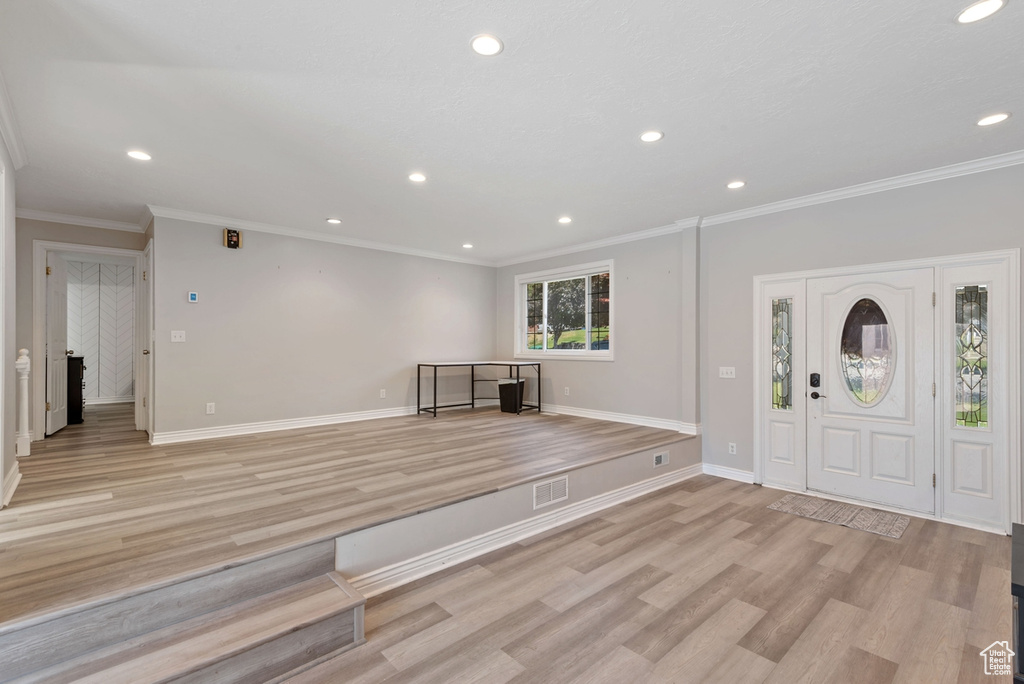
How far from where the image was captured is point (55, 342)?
201 inches

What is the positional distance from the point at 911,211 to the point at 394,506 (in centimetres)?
437

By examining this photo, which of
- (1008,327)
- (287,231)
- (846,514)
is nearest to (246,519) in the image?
(287,231)

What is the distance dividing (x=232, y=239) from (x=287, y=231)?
0.59m

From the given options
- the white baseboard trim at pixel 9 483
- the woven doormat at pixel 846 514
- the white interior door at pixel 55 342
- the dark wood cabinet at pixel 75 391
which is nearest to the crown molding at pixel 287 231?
the white interior door at pixel 55 342

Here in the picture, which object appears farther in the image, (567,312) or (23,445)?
(567,312)

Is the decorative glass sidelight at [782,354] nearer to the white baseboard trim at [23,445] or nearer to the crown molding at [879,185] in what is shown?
the crown molding at [879,185]

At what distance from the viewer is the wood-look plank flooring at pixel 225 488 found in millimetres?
2092

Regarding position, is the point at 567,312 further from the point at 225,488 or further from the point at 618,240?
the point at 225,488

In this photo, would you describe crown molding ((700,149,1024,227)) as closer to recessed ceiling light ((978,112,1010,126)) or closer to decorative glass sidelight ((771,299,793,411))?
recessed ceiling light ((978,112,1010,126))

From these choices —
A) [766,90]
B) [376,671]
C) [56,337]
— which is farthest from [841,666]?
[56,337]

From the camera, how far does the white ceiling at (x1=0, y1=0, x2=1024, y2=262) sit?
1.91 m

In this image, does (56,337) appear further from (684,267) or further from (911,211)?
(911,211)

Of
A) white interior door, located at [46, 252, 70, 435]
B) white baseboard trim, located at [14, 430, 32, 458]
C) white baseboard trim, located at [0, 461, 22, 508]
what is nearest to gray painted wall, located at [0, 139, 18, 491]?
white baseboard trim, located at [0, 461, 22, 508]

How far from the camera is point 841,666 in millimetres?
1925
